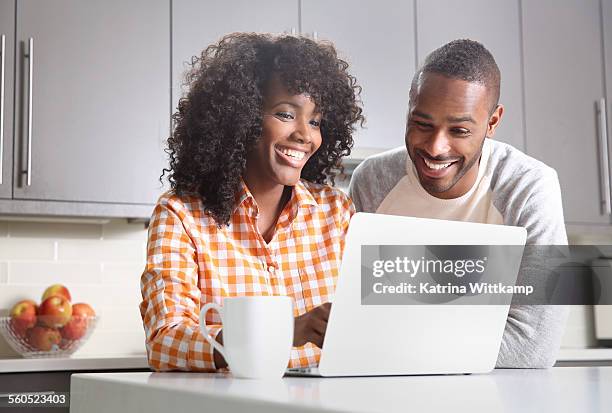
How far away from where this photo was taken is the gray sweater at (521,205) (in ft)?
4.58

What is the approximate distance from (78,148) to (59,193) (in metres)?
0.15

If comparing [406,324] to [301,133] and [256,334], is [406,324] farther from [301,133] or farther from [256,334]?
[301,133]

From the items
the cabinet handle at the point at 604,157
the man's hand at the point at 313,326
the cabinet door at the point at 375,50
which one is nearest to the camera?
the man's hand at the point at 313,326

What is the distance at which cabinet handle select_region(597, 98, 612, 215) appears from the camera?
327cm

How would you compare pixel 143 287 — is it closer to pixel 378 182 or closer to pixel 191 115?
pixel 191 115

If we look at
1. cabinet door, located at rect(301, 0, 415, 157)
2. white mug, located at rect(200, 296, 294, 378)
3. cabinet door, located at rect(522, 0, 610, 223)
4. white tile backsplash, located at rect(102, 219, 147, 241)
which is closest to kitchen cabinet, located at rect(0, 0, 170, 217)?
white tile backsplash, located at rect(102, 219, 147, 241)

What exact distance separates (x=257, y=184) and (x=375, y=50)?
1477 millimetres

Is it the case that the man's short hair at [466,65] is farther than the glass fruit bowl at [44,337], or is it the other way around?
the glass fruit bowl at [44,337]

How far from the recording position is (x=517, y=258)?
1.07 metres

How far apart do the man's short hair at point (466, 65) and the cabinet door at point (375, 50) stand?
1323mm

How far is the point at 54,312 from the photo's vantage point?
2.65 m

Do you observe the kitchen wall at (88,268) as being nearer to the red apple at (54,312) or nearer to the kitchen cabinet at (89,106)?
the red apple at (54,312)

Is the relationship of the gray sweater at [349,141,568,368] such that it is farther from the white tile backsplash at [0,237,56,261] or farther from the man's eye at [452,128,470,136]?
the white tile backsplash at [0,237,56,261]

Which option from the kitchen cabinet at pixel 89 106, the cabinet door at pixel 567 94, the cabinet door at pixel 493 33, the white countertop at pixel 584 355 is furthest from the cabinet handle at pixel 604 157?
the kitchen cabinet at pixel 89 106
